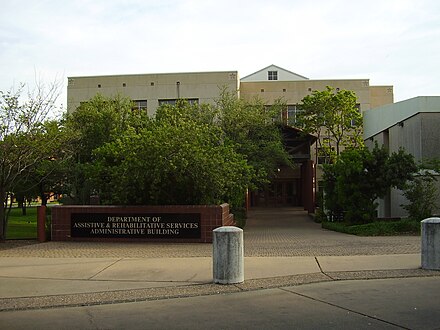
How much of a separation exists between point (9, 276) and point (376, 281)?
7.08 m

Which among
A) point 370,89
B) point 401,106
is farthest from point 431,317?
point 370,89

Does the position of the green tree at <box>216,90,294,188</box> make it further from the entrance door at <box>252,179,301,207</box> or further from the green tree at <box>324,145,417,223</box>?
the entrance door at <box>252,179,301,207</box>

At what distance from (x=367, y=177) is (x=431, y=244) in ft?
33.4

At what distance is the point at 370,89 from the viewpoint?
5356 centimetres

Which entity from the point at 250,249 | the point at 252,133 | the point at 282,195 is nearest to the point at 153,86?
the point at 282,195

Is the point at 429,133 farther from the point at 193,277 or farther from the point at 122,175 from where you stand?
the point at 193,277

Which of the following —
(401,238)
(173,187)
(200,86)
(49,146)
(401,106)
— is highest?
(200,86)

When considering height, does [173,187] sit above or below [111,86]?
below

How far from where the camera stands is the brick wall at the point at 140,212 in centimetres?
1623

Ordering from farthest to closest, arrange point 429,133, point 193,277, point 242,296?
point 429,133
point 193,277
point 242,296

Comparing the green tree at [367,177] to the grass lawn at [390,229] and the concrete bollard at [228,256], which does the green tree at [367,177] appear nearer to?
the grass lawn at [390,229]

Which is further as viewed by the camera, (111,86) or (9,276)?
(111,86)

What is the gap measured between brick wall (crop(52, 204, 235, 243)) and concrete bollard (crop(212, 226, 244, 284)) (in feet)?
21.3

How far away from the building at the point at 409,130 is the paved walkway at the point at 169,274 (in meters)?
9.29
